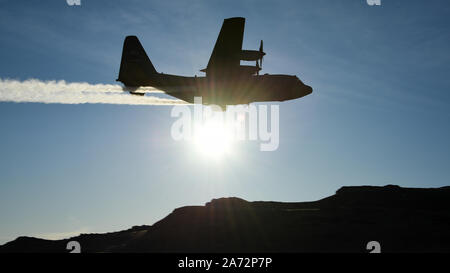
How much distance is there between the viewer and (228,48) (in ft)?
134

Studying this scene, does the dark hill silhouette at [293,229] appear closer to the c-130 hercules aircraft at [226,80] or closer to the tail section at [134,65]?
the c-130 hercules aircraft at [226,80]

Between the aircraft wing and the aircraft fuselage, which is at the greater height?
A: the aircraft wing

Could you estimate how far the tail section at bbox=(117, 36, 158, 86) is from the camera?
45125 mm

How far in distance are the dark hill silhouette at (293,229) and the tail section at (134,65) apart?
20076 mm

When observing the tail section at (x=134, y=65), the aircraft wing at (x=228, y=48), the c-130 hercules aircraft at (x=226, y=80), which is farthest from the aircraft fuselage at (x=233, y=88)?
the aircraft wing at (x=228, y=48)

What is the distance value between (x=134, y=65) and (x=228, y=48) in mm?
12426

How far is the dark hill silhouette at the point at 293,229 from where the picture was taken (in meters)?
43.2

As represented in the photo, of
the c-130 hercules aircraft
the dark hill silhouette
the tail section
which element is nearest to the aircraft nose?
the c-130 hercules aircraft

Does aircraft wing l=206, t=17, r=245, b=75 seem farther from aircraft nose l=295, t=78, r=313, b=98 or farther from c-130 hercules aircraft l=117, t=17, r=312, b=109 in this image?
aircraft nose l=295, t=78, r=313, b=98

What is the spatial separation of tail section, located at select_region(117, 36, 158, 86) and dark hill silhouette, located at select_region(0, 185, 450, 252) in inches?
790

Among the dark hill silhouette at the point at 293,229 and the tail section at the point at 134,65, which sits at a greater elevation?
the tail section at the point at 134,65

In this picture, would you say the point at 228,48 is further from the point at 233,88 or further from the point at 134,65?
the point at 134,65

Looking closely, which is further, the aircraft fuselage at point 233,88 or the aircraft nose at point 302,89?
the aircraft nose at point 302,89

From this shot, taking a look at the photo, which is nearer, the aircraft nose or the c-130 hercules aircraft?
the c-130 hercules aircraft
